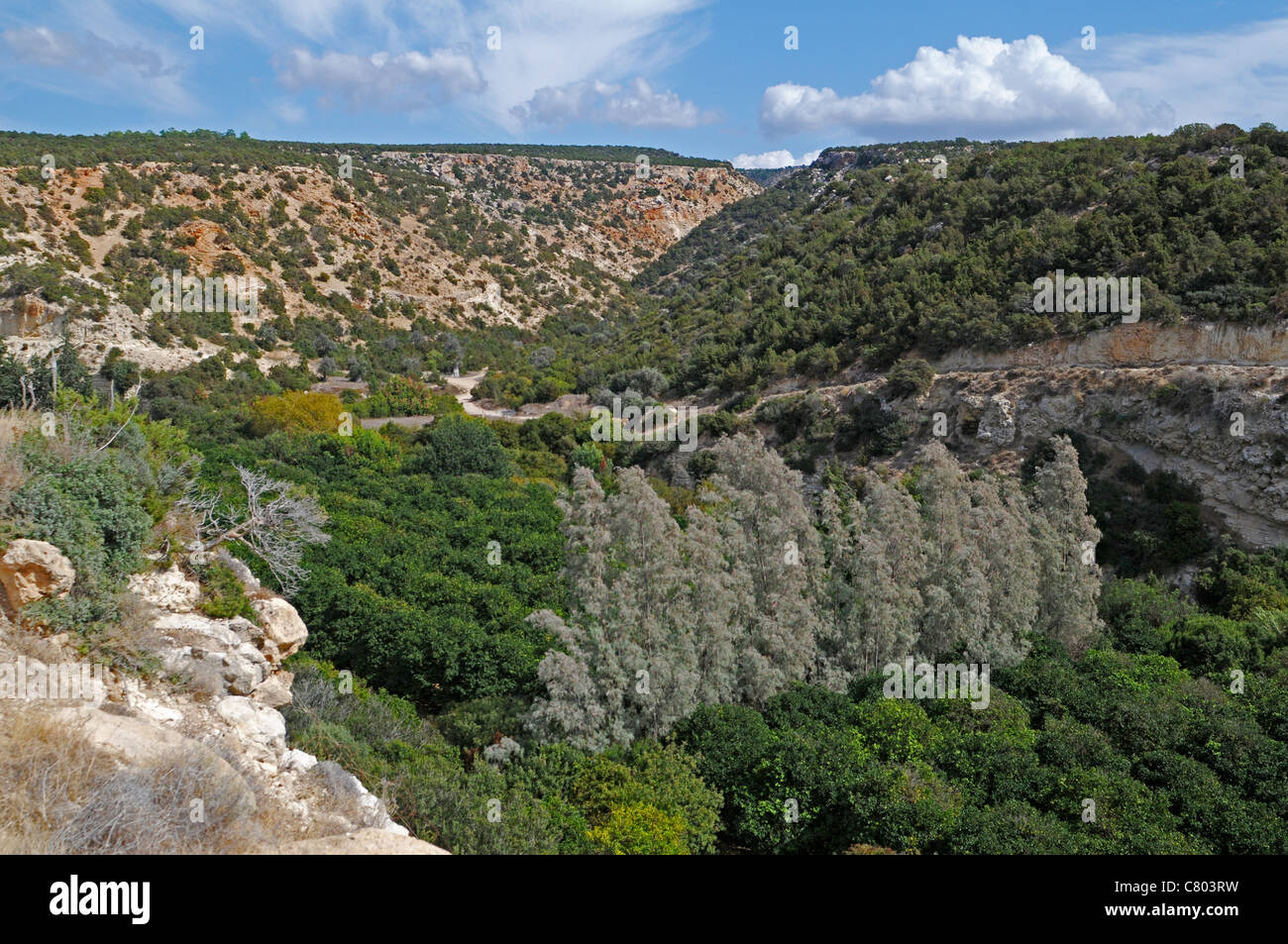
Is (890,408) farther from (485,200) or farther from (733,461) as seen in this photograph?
(485,200)

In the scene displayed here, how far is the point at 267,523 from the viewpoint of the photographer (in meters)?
12.1

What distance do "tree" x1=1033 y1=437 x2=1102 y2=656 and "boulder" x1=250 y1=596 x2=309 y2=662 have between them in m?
12.3

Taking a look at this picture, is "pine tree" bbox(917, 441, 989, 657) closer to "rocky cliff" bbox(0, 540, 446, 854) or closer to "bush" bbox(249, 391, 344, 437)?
"rocky cliff" bbox(0, 540, 446, 854)

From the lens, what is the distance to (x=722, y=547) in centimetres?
1230

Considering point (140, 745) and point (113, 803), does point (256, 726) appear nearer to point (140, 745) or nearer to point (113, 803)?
point (140, 745)

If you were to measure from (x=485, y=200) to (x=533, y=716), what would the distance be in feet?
218

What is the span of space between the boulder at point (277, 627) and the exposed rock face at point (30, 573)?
247 centimetres

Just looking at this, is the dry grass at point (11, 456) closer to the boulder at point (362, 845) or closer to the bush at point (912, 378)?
the boulder at point (362, 845)

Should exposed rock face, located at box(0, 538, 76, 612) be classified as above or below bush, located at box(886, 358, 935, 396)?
below

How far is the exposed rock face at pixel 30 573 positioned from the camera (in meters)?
7.85

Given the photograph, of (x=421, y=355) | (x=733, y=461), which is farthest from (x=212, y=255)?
(x=733, y=461)

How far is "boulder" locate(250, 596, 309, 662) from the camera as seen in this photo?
10.2 metres

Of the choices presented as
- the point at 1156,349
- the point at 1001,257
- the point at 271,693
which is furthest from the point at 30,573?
the point at 1001,257

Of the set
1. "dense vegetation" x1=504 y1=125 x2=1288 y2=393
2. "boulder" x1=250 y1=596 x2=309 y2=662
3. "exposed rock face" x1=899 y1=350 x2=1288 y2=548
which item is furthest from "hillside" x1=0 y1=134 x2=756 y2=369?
"exposed rock face" x1=899 y1=350 x2=1288 y2=548
